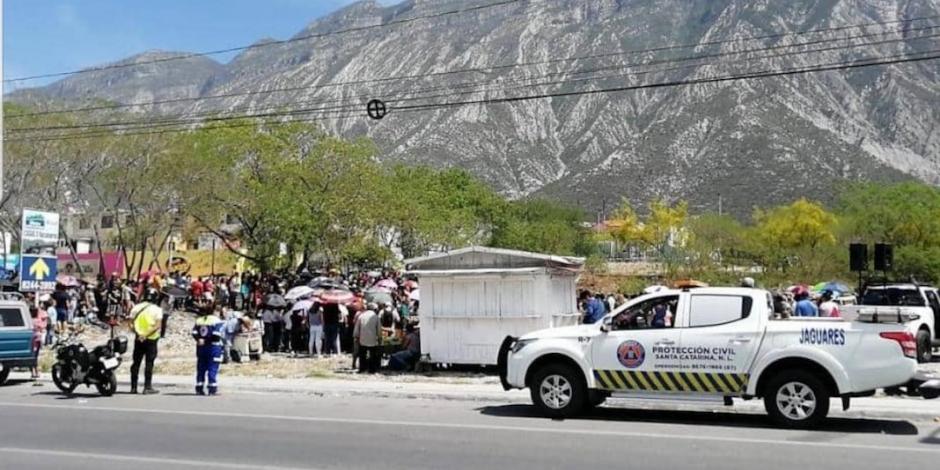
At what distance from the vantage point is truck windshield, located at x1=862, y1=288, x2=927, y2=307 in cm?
2364

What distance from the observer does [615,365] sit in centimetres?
1385

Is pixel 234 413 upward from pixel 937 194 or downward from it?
downward

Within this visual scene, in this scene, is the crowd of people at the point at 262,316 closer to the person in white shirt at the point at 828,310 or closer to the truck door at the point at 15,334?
the truck door at the point at 15,334

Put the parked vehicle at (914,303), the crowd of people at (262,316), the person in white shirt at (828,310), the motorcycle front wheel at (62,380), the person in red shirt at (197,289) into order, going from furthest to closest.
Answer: the person in red shirt at (197,289) → the parked vehicle at (914,303) → the person in white shirt at (828,310) → the crowd of people at (262,316) → the motorcycle front wheel at (62,380)

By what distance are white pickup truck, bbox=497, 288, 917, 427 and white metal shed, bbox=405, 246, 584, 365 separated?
228 inches

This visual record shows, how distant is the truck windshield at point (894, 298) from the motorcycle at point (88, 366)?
1692 centimetres

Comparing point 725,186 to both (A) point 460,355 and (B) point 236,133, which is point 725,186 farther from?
(A) point 460,355

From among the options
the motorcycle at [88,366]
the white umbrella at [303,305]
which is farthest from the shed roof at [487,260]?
the motorcycle at [88,366]

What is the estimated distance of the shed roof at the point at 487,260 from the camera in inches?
811

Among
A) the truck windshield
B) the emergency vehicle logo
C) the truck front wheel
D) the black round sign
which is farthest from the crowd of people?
the truck windshield

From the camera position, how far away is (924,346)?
73.8 ft

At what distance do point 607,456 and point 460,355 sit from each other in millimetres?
10497

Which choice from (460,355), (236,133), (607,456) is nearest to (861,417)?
(607,456)

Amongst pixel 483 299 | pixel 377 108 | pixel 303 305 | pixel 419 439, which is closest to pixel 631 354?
pixel 419 439
